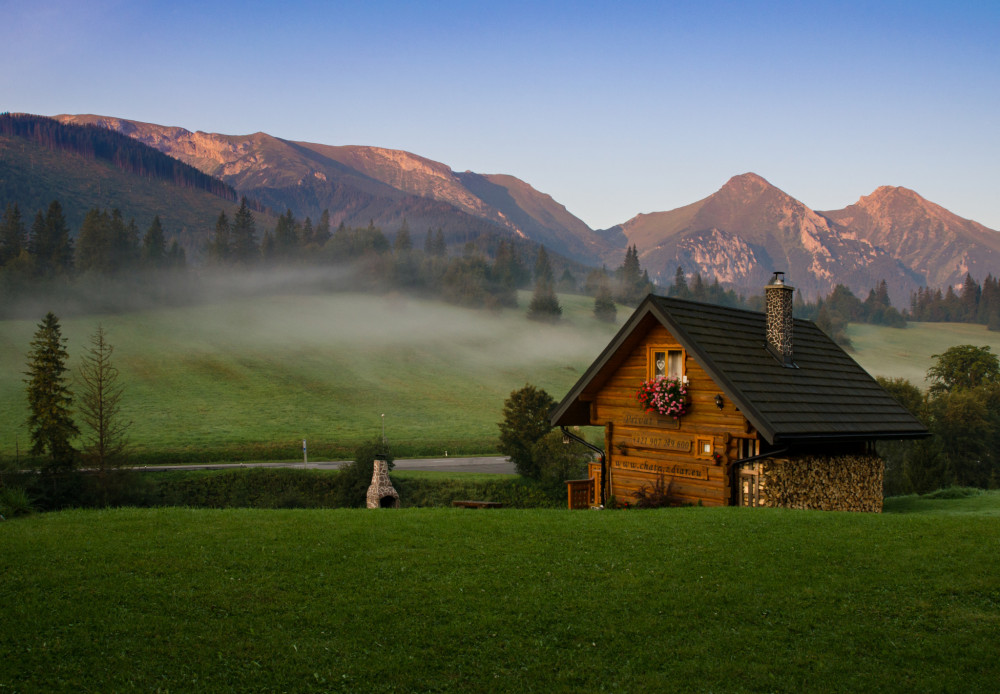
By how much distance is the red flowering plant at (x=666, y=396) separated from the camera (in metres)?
22.7

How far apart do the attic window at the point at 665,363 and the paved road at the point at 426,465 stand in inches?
1282

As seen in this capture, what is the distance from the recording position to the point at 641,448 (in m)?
24.5

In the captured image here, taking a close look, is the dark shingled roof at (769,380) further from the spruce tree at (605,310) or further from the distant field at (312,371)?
the spruce tree at (605,310)

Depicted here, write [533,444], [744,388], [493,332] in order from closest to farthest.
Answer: [744,388] → [533,444] → [493,332]

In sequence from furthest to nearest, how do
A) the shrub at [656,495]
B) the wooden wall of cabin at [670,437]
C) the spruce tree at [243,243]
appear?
the spruce tree at [243,243], the shrub at [656,495], the wooden wall of cabin at [670,437]

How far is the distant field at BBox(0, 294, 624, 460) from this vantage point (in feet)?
222

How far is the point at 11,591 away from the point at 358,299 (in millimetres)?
137610

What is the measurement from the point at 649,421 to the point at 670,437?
978 mm

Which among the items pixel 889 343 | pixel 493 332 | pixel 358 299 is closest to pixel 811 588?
pixel 493 332

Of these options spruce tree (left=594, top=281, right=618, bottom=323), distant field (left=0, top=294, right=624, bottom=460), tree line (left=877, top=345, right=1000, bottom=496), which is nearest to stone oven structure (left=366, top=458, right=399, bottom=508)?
distant field (left=0, top=294, right=624, bottom=460)

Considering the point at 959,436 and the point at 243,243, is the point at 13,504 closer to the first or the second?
the point at 959,436

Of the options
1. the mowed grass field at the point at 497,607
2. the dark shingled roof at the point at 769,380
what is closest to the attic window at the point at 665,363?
the dark shingled roof at the point at 769,380

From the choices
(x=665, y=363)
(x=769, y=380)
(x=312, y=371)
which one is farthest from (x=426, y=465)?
(x=312, y=371)

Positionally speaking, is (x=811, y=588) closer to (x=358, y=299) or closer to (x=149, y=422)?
(x=149, y=422)
